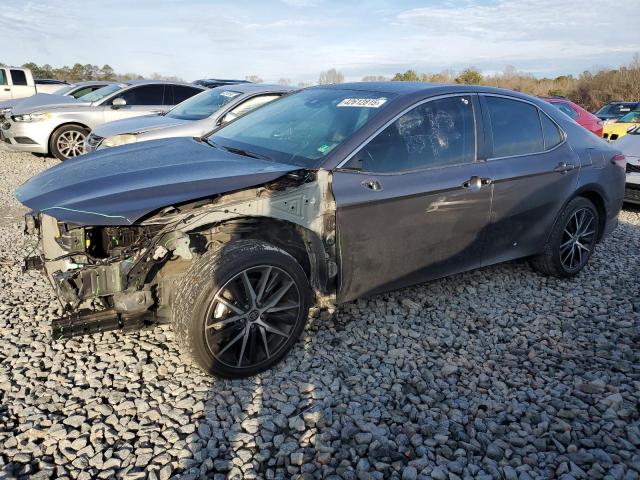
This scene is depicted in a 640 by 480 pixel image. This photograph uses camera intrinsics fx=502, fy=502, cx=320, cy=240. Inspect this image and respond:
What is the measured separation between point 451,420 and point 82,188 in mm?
2350

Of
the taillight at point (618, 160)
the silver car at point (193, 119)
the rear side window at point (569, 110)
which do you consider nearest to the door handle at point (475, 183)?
the taillight at point (618, 160)

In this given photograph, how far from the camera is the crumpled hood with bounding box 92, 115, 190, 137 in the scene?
7.07 m

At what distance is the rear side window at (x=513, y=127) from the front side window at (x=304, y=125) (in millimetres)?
923

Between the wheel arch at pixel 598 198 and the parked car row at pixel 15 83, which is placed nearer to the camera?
the wheel arch at pixel 598 198

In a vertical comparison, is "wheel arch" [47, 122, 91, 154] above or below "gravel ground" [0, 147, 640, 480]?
above

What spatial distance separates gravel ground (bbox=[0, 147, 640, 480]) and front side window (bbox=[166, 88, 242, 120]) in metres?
4.20

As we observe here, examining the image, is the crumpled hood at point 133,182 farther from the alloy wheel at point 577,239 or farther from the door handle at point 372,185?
the alloy wheel at point 577,239

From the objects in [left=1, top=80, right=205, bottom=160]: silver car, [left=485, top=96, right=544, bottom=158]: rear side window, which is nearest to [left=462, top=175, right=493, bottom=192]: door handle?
[left=485, top=96, right=544, bottom=158]: rear side window

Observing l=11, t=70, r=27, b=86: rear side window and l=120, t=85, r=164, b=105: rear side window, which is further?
l=11, t=70, r=27, b=86: rear side window

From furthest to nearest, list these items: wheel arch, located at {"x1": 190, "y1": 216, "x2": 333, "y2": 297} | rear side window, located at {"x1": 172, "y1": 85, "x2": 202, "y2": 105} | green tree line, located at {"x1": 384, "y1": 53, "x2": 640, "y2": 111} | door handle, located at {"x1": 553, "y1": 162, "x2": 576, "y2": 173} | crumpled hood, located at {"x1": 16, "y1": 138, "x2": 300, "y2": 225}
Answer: green tree line, located at {"x1": 384, "y1": 53, "x2": 640, "y2": 111} < rear side window, located at {"x1": 172, "y1": 85, "x2": 202, "y2": 105} < door handle, located at {"x1": 553, "y1": 162, "x2": 576, "y2": 173} < wheel arch, located at {"x1": 190, "y1": 216, "x2": 333, "y2": 297} < crumpled hood, located at {"x1": 16, "y1": 138, "x2": 300, "y2": 225}

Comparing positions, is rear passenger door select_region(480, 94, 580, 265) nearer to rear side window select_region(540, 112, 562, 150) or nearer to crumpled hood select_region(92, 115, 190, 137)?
rear side window select_region(540, 112, 562, 150)

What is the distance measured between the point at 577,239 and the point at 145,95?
8.67 m

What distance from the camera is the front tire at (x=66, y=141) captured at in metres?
9.51

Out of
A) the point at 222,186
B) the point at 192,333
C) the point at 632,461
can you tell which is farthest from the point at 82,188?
the point at 632,461
